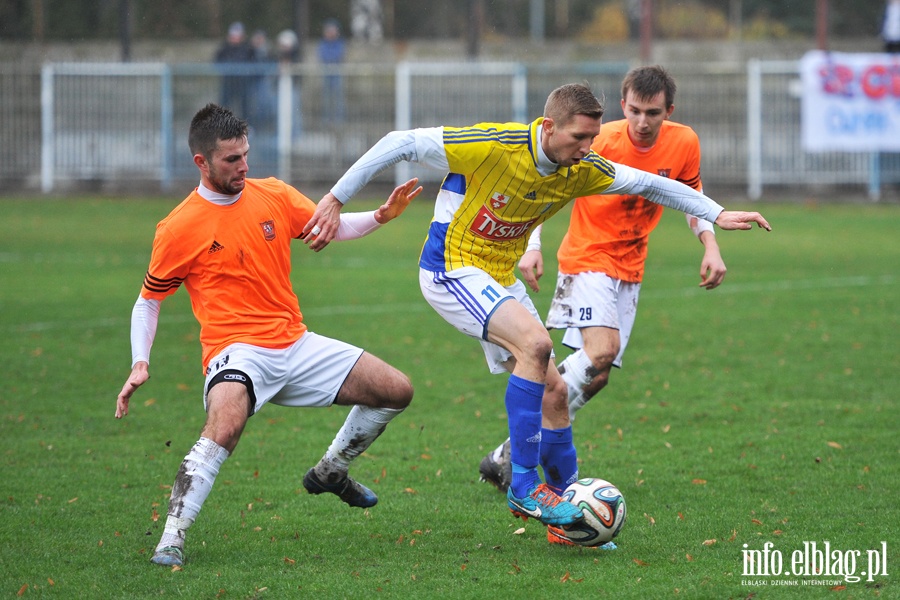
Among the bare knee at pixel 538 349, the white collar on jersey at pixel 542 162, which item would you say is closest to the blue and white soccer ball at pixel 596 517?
the bare knee at pixel 538 349

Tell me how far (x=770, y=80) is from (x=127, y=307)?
15.7 m

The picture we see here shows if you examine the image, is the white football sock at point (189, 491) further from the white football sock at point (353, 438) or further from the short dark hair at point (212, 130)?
the short dark hair at point (212, 130)

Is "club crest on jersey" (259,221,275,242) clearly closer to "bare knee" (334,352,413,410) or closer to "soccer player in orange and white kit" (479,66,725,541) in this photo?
"bare knee" (334,352,413,410)

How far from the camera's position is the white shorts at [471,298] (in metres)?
5.48

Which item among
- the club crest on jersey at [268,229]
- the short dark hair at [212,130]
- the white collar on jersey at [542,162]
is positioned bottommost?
the club crest on jersey at [268,229]

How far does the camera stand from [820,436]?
7.23 meters

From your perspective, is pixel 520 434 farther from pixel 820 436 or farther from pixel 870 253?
pixel 870 253

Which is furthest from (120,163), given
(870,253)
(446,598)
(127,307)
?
(446,598)

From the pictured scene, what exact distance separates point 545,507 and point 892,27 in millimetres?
20806

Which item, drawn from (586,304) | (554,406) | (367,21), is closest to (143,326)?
(554,406)

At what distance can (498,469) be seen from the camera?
627cm

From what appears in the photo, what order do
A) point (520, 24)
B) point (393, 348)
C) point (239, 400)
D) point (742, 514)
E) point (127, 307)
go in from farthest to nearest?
point (520, 24) < point (127, 307) < point (393, 348) < point (742, 514) < point (239, 400)

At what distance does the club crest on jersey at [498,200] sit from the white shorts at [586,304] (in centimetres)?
123

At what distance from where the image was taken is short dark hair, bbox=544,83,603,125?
17.2ft
